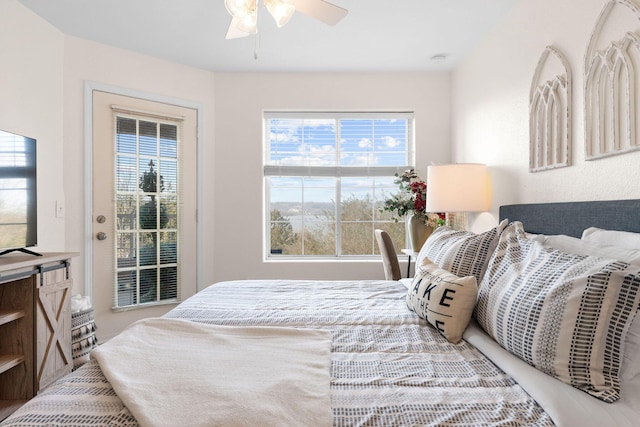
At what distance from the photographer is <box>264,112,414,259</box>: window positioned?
389 cm

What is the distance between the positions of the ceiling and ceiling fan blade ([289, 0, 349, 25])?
0.77 m

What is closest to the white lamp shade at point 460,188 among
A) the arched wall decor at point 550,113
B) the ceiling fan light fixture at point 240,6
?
the arched wall decor at point 550,113

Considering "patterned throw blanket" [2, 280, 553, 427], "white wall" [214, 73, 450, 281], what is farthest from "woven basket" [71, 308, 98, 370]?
"patterned throw blanket" [2, 280, 553, 427]

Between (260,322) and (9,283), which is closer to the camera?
(260,322)

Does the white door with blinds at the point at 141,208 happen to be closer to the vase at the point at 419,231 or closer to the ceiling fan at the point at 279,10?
the ceiling fan at the point at 279,10

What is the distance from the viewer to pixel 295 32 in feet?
9.52

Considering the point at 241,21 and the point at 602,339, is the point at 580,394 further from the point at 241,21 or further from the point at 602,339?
the point at 241,21

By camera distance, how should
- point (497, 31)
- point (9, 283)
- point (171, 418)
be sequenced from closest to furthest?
point (171, 418), point (9, 283), point (497, 31)

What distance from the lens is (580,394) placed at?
0.92 meters

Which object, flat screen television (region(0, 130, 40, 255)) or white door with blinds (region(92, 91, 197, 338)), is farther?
white door with blinds (region(92, 91, 197, 338))

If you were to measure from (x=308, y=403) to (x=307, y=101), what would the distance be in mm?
3283

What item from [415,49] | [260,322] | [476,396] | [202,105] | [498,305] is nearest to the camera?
[476,396]

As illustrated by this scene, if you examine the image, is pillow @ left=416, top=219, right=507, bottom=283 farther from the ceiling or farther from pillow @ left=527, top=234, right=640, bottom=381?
the ceiling

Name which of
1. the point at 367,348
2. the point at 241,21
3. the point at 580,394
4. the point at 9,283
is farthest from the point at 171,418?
the point at 9,283
